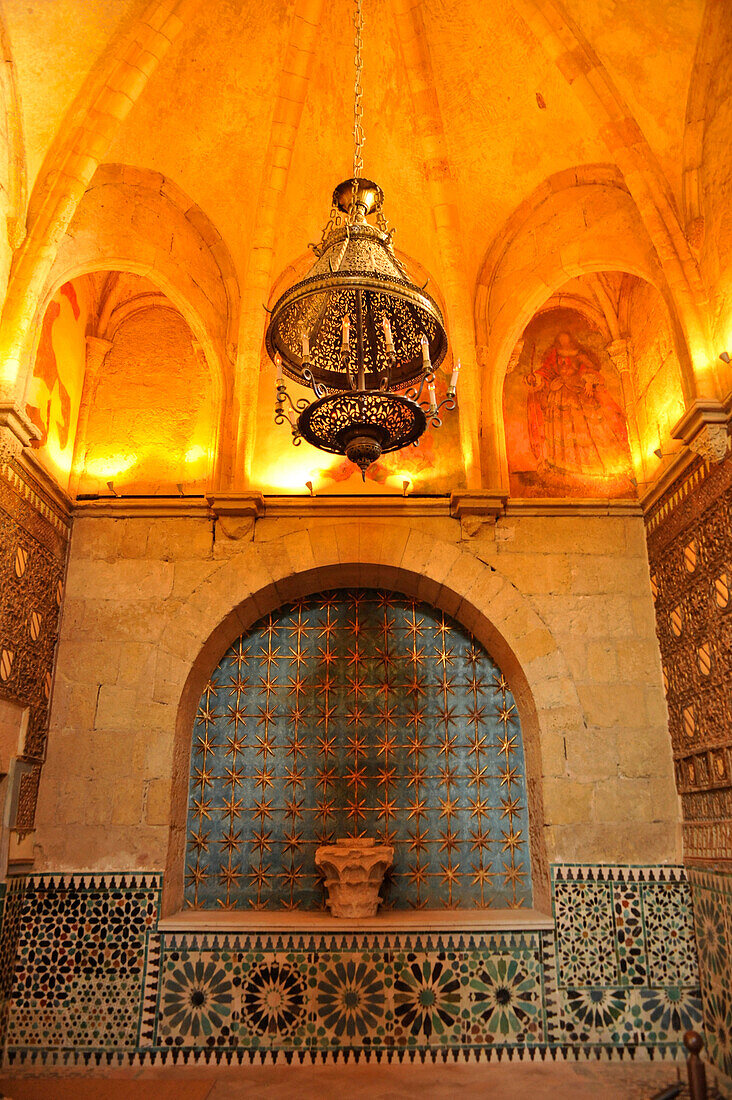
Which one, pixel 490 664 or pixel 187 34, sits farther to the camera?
pixel 490 664

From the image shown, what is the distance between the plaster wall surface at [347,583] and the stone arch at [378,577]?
2cm

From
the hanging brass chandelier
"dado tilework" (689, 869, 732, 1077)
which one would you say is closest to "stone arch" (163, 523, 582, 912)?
"dado tilework" (689, 869, 732, 1077)

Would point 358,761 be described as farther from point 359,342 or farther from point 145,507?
point 359,342

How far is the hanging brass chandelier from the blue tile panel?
322 cm

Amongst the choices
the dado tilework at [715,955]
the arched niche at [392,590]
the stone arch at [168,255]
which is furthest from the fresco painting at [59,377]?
the dado tilework at [715,955]

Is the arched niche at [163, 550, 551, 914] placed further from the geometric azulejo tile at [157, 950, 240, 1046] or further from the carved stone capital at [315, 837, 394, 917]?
the carved stone capital at [315, 837, 394, 917]

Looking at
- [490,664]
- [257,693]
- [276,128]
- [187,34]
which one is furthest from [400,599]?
[187,34]

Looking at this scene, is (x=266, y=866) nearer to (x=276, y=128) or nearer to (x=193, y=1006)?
(x=193, y=1006)

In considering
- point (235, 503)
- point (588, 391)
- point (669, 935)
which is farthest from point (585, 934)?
point (588, 391)

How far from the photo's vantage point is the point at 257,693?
7406mm

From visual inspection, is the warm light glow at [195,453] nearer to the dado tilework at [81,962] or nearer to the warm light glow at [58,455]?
the warm light glow at [58,455]

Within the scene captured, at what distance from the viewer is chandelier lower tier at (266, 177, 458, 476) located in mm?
4191

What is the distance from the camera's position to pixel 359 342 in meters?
4.40

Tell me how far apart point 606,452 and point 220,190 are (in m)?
4.23
